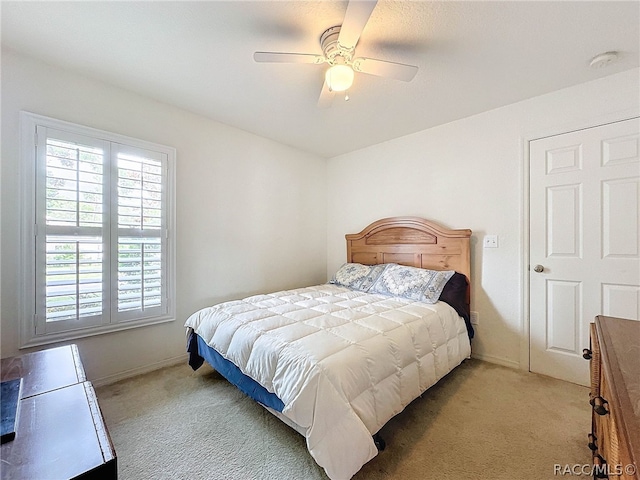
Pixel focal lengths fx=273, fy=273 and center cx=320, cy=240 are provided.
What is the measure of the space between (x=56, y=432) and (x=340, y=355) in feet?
3.47

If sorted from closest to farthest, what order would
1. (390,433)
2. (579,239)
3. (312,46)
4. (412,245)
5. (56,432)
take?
(56,432) → (390,433) → (312,46) → (579,239) → (412,245)

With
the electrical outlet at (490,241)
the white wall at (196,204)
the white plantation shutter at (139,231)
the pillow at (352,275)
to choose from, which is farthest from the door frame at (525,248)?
the white plantation shutter at (139,231)

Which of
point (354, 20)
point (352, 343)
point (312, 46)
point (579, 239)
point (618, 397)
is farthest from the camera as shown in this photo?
point (579, 239)

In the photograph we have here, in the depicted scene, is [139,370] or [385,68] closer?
[385,68]

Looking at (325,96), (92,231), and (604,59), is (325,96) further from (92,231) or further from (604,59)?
(92,231)

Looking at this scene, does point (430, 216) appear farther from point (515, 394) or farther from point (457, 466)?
point (457, 466)

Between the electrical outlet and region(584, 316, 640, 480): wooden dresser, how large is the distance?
1348mm

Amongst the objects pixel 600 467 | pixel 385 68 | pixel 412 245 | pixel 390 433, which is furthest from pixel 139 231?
pixel 600 467

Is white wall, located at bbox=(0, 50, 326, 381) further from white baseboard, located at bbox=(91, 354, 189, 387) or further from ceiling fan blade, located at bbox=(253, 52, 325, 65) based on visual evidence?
ceiling fan blade, located at bbox=(253, 52, 325, 65)

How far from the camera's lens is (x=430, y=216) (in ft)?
9.99

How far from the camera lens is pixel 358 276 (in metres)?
3.15

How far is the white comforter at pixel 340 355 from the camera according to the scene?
123 cm

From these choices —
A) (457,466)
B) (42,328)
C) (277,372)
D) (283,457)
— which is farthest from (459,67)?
(42,328)

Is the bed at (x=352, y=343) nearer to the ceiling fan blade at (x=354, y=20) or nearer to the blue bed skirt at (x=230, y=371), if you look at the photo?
the blue bed skirt at (x=230, y=371)
